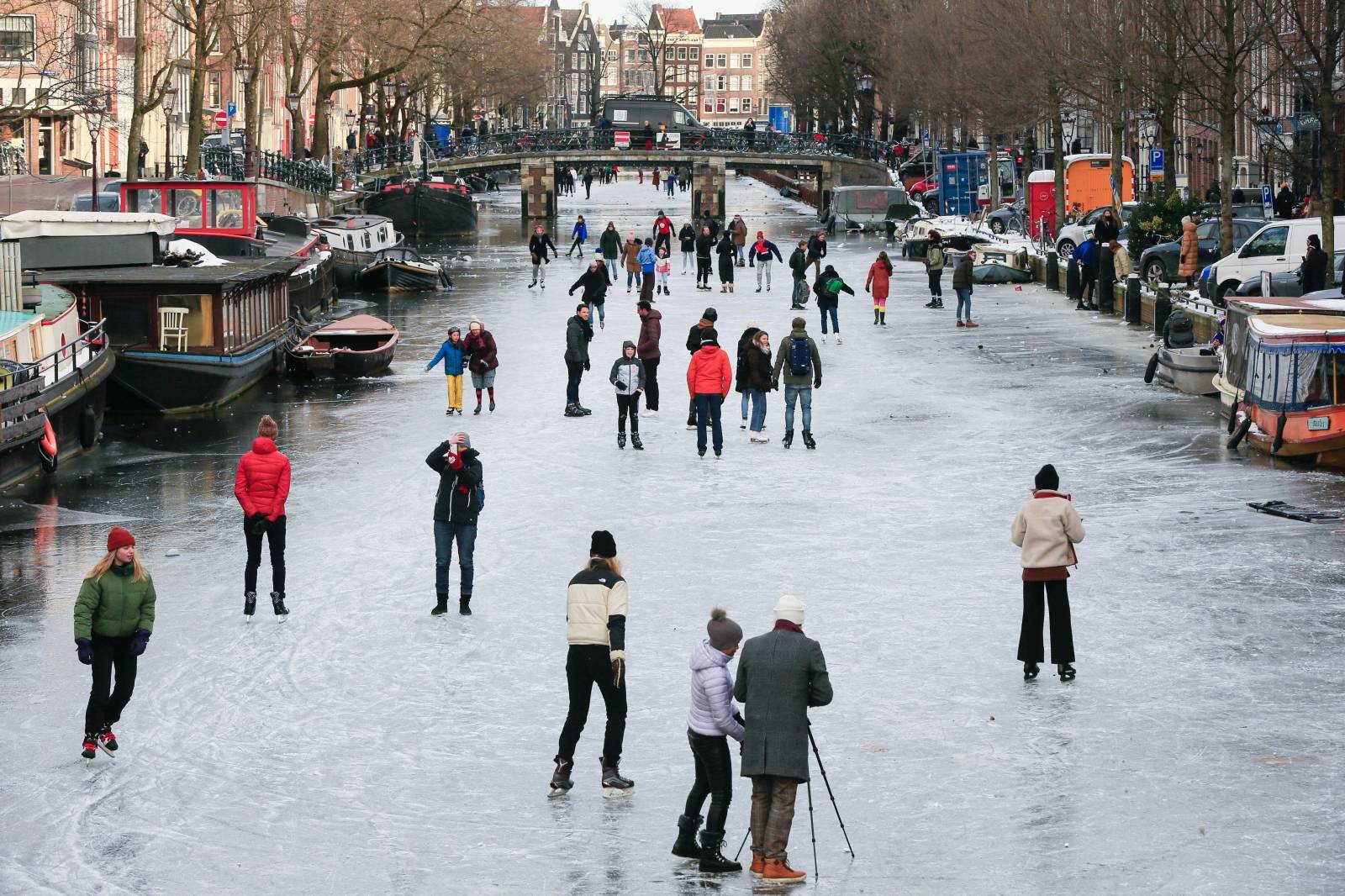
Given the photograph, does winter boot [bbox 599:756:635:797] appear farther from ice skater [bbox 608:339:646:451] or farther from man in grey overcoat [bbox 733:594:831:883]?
ice skater [bbox 608:339:646:451]

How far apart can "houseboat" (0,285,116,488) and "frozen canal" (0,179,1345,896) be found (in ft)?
1.42

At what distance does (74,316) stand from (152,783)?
18314 mm

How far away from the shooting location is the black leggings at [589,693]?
451 inches

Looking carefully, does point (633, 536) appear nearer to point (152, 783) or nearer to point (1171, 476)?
point (1171, 476)

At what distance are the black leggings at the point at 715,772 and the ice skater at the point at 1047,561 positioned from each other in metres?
3.99

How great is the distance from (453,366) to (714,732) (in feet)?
58.5

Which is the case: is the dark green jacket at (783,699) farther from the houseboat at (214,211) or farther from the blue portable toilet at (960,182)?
the blue portable toilet at (960,182)

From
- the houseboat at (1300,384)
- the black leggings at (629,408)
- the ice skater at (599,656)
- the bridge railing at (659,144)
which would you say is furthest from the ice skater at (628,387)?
the bridge railing at (659,144)

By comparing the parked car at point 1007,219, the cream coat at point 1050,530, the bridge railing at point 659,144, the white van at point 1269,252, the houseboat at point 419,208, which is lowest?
the cream coat at point 1050,530

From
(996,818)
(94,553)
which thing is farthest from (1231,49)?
(996,818)

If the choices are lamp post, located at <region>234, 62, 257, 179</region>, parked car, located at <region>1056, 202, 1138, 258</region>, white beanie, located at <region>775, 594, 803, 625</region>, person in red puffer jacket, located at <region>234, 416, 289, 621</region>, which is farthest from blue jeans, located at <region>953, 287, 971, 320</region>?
white beanie, located at <region>775, 594, 803, 625</region>

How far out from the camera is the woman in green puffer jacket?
12.3 metres

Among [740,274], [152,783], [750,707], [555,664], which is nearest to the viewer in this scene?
[750,707]

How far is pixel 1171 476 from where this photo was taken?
22.3m
